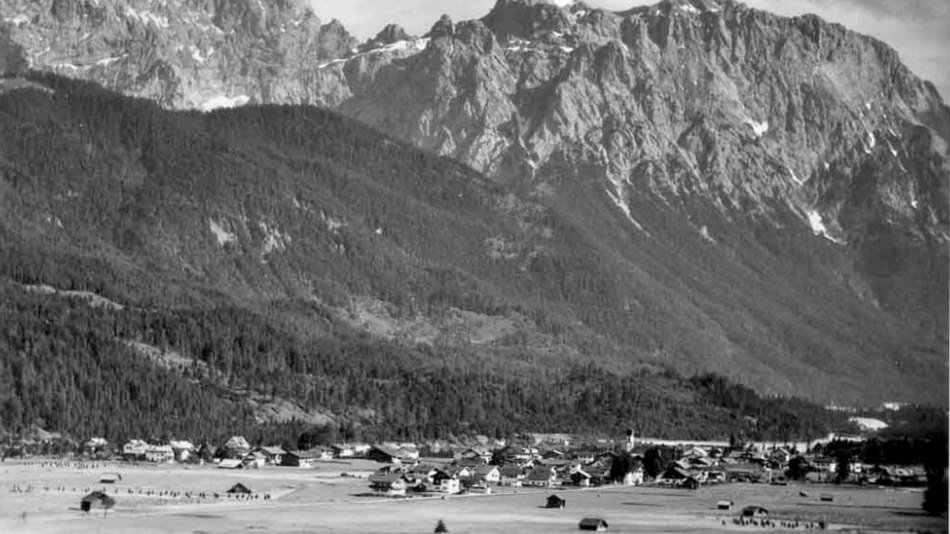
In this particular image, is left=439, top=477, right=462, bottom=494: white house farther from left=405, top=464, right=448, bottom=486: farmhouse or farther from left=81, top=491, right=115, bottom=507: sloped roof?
left=81, top=491, right=115, bottom=507: sloped roof

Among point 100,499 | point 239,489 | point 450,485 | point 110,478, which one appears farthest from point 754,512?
point 110,478

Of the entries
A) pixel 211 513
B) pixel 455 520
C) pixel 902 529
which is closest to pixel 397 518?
pixel 455 520

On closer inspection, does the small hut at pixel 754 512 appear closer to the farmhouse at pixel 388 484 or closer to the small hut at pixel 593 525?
the small hut at pixel 593 525

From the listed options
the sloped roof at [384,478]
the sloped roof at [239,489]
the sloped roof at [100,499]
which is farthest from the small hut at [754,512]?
the sloped roof at [100,499]

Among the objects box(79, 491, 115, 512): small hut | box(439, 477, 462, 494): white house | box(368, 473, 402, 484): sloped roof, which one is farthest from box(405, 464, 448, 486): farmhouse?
box(79, 491, 115, 512): small hut

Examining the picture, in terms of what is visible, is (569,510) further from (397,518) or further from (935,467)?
(935,467)

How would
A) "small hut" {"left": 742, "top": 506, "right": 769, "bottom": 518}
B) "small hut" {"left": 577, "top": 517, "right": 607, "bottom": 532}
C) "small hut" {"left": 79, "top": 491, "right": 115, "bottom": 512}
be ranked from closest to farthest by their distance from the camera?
"small hut" {"left": 577, "top": 517, "right": 607, "bottom": 532} → "small hut" {"left": 79, "top": 491, "right": 115, "bottom": 512} → "small hut" {"left": 742, "top": 506, "right": 769, "bottom": 518}
